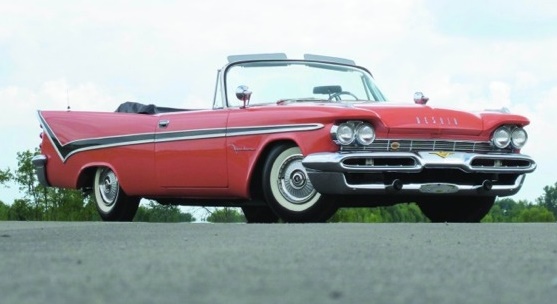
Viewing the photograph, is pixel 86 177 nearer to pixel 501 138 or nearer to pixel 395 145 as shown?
pixel 395 145

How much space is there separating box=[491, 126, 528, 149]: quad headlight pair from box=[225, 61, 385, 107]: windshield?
1.60 m

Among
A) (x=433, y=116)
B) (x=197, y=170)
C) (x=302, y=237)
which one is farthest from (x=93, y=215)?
(x=302, y=237)

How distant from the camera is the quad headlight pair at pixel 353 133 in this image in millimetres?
8586

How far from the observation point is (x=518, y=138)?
9617 millimetres

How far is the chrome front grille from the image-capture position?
8.71m

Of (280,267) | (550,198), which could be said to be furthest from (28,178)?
(550,198)

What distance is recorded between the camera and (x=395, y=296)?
3318mm

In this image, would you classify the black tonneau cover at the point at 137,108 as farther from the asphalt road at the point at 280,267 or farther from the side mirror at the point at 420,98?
the asphalt road at the point at 280,267

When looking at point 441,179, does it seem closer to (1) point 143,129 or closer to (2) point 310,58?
(2) point 310,58

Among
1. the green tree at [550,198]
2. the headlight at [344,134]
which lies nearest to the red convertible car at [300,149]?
the headlight at [344,134]

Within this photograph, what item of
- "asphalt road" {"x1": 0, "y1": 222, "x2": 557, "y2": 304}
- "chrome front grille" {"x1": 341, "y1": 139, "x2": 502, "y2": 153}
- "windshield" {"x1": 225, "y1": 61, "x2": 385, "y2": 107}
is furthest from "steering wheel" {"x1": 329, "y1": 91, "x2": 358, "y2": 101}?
"asphalt road" {"x1": 0, "y1": 222, "x2": 557, "y2": 304}

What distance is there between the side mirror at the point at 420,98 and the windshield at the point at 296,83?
38 centimetres

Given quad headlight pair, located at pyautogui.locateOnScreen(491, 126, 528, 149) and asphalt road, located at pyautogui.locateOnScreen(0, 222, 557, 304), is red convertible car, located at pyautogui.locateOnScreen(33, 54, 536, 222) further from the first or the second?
asphalt road, located at pyautogui.locateOnScreen(0, 222, 557, 304)

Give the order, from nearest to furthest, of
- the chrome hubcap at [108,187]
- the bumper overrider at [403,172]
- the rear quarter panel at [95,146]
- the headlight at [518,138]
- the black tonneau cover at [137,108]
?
1. the bumper overrider at [403,172]
2. the headlight at [518,138]
3. the rear quarter panel at [95,146]
4. the black tonneau cover at [137,108]
5. the chrome hubcap at [108,187]
